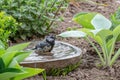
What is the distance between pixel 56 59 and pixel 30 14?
58.4 inches

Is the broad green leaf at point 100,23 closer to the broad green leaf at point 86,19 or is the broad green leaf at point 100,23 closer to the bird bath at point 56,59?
the broad green leaf at point 86,19

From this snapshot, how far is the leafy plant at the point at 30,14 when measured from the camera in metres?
5.48

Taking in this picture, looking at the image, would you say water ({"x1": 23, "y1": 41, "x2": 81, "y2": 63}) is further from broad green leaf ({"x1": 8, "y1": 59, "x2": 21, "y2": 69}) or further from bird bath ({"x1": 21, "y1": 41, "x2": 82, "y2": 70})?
broad green leaf ({"x1": 8, "y1": 59, "x2": 21, "y2": 69})

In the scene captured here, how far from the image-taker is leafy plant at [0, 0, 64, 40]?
5480 mm

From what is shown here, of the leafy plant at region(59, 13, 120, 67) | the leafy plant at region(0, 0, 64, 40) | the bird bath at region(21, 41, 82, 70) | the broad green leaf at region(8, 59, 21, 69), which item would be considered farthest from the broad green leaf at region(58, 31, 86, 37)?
the broad green leaf at region(8, 59, 21, 69)

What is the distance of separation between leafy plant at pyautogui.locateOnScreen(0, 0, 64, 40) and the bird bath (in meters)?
0.90

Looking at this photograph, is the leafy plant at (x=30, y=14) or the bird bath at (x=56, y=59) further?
the leafy plant at (x=30, y=14)

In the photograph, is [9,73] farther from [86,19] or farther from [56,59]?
[86,19]

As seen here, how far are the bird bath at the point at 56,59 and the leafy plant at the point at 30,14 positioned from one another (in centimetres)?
90

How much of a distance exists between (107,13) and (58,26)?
1678mm

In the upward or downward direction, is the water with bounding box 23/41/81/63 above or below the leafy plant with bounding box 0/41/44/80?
below

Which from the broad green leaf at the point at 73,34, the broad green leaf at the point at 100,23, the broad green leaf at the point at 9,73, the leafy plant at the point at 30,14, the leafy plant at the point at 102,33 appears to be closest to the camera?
the broad green leaf at the point at 9,73

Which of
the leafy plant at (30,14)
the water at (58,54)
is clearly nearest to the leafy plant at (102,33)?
the water at (58,54)

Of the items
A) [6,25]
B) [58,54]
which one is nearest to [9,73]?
[58,54]
